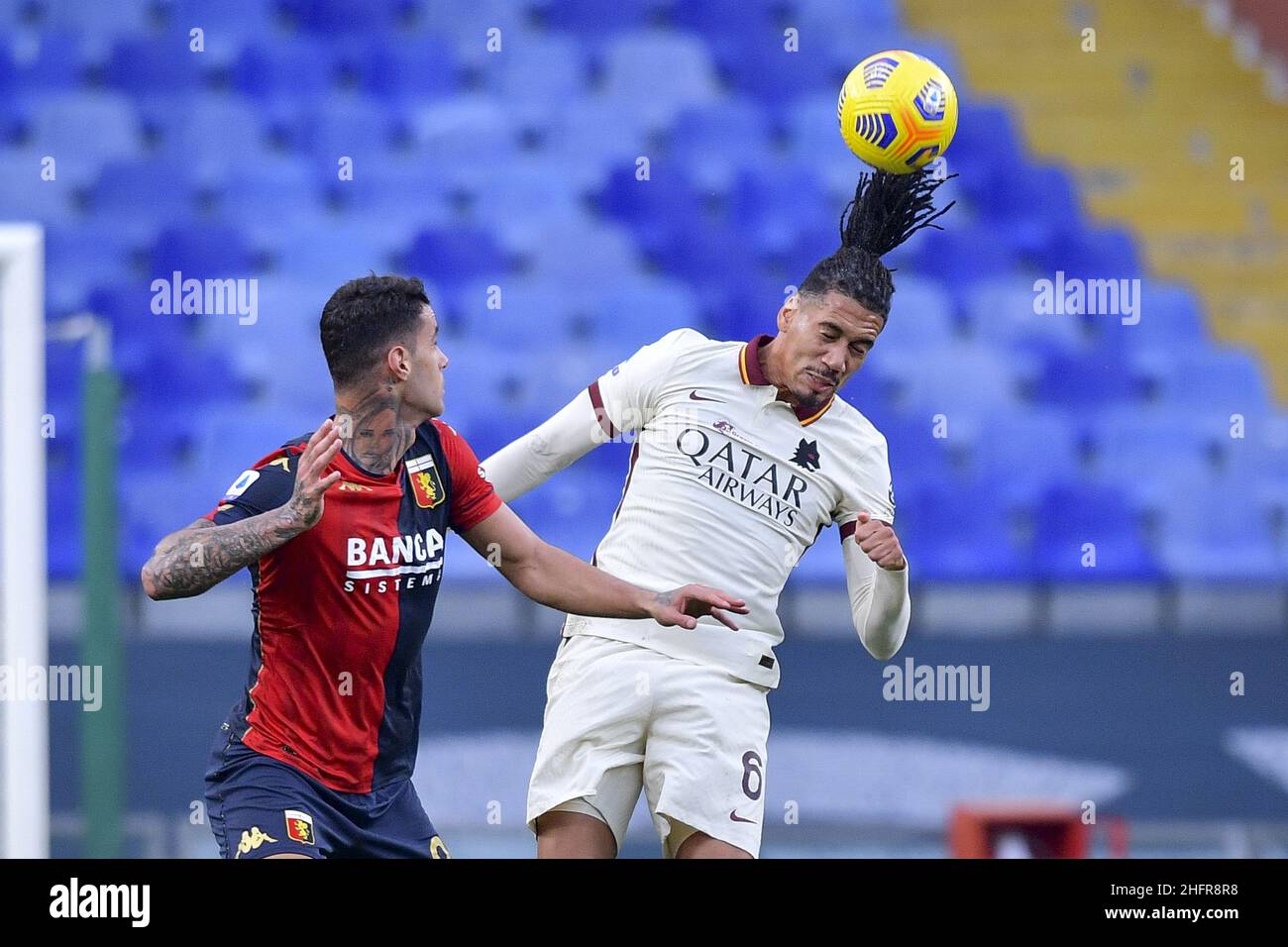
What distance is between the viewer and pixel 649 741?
3871mm

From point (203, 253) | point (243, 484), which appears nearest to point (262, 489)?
point (243, 484)

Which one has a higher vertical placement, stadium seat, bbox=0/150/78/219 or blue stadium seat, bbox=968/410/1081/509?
stadium seat, bbox=0/150/78/219

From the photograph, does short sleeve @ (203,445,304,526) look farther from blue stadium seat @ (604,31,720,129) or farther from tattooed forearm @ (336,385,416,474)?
blue stadium seat @ (604,31,720,129)

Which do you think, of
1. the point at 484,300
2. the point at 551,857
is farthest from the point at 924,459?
the point at 551,857

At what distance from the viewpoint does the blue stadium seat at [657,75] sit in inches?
304

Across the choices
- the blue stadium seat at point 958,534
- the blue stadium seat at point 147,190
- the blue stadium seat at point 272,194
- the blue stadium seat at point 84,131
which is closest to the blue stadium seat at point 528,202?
the blue stadium seat at point 272,194

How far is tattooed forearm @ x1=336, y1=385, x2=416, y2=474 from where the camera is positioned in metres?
3.47

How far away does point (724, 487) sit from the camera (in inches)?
158

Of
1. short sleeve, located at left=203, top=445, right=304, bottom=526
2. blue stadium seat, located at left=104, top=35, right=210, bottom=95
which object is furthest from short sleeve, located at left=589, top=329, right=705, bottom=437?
blue stadium seat, located at left=104, top=35, right=210, bottom=95

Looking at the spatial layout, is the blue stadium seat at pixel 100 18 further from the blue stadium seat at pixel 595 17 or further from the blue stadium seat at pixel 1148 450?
the blue stadium seat at pixel 1148 450

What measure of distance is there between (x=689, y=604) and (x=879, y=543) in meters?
0.44

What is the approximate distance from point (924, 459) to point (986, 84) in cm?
209

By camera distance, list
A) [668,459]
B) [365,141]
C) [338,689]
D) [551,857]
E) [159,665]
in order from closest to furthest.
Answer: [338,689] < [551,857] < [668,459] < [159,665] < [365,141]
